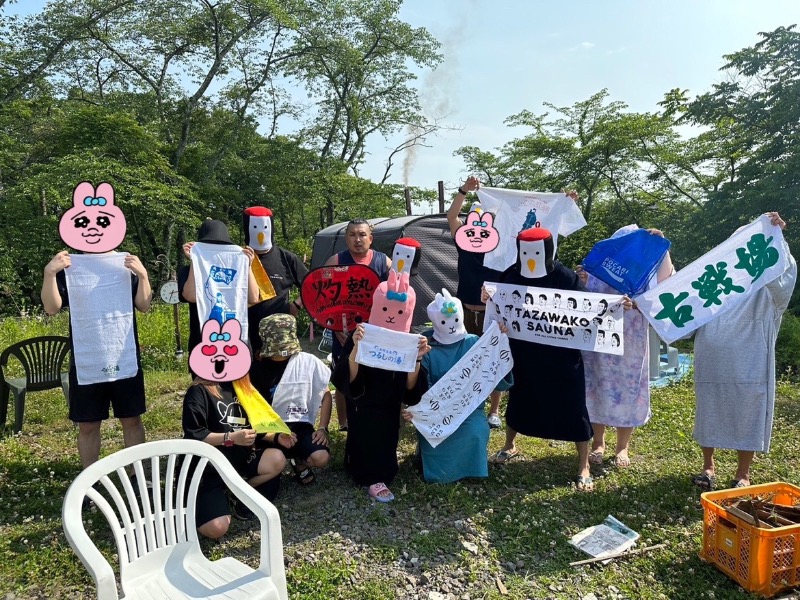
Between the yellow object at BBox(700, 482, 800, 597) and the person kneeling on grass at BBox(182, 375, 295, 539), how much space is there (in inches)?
101

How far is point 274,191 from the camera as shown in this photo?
1755 centimetres

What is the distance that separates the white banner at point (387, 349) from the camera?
3.54m

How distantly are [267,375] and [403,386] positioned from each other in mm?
967

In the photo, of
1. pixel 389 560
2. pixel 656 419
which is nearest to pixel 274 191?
pixel 656 419

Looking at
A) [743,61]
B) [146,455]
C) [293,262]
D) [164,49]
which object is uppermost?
[164,49]

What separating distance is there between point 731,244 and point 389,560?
3146mm

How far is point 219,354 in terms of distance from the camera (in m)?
3.30

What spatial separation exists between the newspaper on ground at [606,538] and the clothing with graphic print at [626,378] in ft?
2.91

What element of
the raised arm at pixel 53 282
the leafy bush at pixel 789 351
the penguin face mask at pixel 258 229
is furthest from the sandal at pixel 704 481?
the raised arm at pixel 53 282

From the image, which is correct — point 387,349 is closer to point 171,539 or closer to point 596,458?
point 171,539

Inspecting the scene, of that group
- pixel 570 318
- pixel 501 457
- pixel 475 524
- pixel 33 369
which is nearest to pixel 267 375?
pixel 475 524

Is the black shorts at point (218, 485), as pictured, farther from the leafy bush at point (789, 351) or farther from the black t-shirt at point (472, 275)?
the leafy bush at point (789, 351)

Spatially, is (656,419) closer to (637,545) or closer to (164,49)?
(637,545)

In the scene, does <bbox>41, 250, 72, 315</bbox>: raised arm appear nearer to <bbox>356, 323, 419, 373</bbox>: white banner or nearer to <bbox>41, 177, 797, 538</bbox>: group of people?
<bbox>41, 177, 797, 538</bbox>: group of people
